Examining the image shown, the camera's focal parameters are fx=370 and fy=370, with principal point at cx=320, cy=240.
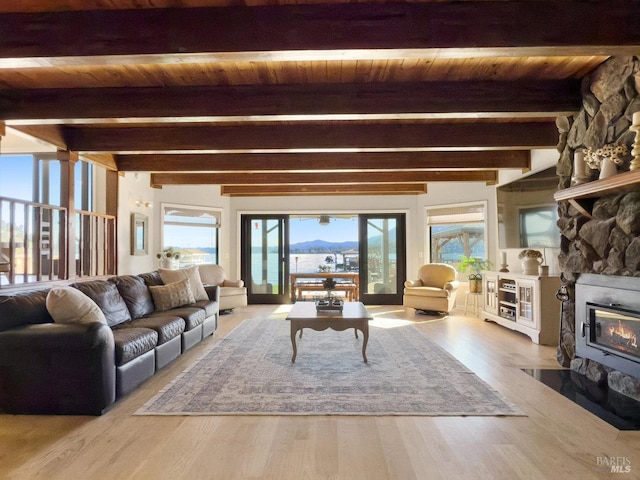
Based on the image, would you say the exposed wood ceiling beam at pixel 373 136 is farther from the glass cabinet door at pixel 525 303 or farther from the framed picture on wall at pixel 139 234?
the framed picture on wall at pixel 139 234

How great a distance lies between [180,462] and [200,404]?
72 centimetres

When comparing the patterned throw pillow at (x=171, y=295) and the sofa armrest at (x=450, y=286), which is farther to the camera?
the sofa armrest at (x=450, y=286)

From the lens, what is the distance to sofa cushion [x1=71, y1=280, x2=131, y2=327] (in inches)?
136

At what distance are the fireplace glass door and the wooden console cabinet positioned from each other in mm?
1253

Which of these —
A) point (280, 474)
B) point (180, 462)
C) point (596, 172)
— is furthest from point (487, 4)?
point (180, 462)

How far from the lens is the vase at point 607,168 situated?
9.38 feet

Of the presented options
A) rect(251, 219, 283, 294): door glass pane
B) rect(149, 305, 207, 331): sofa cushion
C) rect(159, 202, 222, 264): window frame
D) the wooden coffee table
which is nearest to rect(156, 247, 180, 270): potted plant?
rect(159, 202, 222, 264): window frame

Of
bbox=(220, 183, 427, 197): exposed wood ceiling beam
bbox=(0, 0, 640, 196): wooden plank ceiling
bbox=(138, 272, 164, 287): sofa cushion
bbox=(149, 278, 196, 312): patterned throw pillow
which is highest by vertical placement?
bbox=(0, 0, 640, 196): wooden plank ceiling

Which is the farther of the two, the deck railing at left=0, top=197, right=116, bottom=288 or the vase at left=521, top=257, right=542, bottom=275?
the vase at left=521, top=257, right=542, bottom=275

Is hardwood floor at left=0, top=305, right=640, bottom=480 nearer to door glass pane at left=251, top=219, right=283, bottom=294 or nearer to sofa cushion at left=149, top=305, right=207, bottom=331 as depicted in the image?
sofa cushion at left=149, top=305, right=207, bottom=331

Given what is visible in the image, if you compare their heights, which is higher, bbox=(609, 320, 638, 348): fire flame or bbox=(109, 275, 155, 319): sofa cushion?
bbox=(109, 275, 155, 319): sofa cushion

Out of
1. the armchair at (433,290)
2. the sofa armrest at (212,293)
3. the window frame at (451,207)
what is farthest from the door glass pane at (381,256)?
the sofa armrest at (212,293)

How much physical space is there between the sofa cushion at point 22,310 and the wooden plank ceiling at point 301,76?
1666mm

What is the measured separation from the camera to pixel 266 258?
26.9 ft
